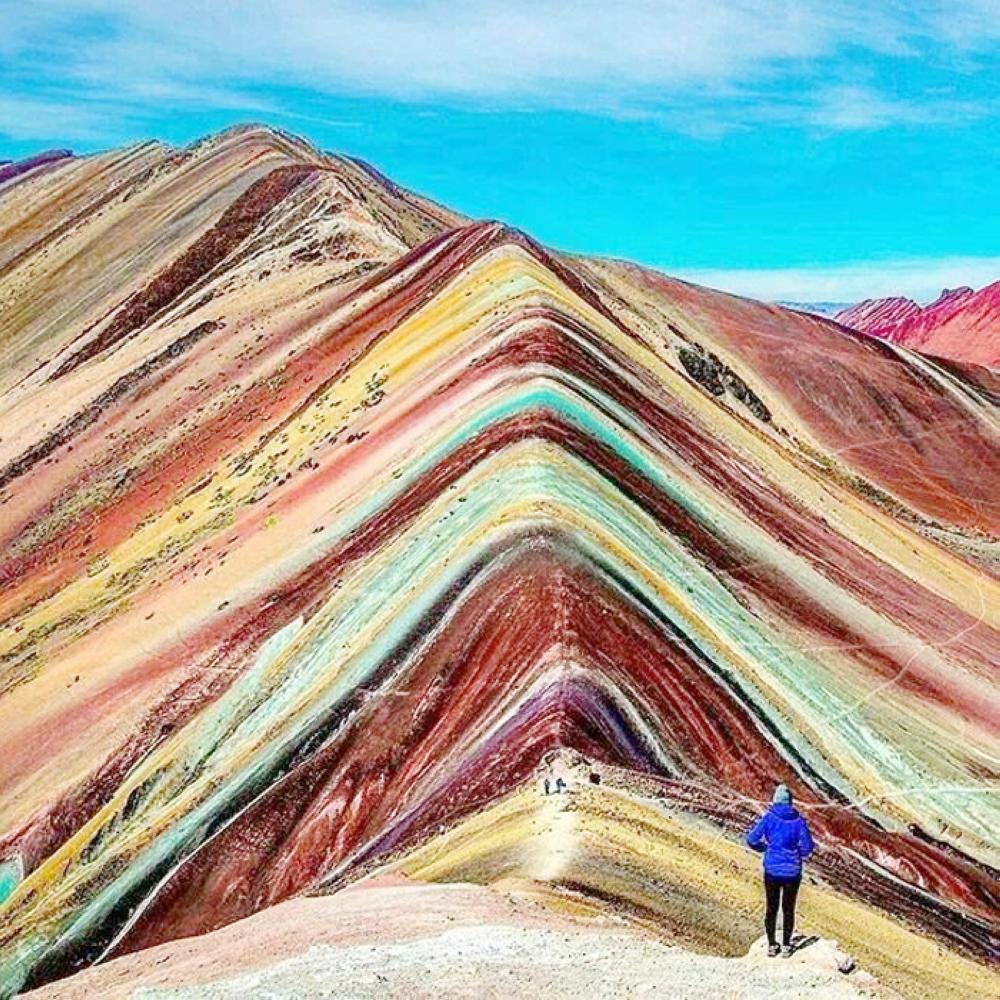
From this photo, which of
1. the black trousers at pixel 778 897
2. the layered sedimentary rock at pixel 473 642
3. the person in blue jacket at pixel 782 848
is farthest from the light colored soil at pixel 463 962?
the layered sedimentary rock at pixel 473 642

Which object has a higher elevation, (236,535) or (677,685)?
(236,535)

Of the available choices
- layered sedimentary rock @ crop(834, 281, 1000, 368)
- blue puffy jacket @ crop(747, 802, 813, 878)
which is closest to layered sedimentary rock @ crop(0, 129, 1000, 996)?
blue puffy jacket @ crop(747, 802, 813, 878)

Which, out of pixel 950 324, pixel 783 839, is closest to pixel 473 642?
pixel 783 839

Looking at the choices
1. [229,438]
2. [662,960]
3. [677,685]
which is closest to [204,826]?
[677,685]

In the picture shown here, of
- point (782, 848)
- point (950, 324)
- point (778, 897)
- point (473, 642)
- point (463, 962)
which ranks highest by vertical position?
point (950, 324)

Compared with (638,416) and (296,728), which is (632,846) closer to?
(296,728)

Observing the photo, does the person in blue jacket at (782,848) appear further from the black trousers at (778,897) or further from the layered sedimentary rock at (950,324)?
the layered sedimentary rock at (950,324)

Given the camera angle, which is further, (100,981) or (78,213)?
(78,213)

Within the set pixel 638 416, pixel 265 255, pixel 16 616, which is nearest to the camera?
pixel 638 416

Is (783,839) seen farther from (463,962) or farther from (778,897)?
(463,962)
